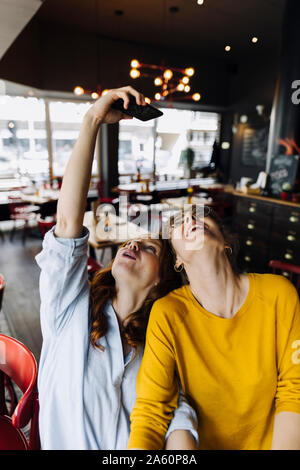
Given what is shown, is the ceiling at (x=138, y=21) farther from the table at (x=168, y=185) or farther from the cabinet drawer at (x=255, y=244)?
the table at (x=168, y=185)

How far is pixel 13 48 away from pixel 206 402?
5982 millimetres

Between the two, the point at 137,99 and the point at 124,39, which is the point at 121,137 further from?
the point at 137,99

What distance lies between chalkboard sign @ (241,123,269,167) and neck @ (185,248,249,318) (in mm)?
7767

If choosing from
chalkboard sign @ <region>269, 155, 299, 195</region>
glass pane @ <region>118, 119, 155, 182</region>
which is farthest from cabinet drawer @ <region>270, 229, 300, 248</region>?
glass pane @ <region>118, 119, 155, 182</region>

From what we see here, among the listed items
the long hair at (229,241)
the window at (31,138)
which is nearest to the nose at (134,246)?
the long hair at (229,241)

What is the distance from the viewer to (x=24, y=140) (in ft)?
19.0

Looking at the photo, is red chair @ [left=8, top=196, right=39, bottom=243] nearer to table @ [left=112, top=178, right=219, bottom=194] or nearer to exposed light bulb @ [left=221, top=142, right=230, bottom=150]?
table @ [left=112, top=178, right=219, bottom=194]

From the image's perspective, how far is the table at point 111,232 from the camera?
3.15 m

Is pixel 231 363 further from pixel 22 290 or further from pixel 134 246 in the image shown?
pixel 22 290

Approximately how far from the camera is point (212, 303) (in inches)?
37.8

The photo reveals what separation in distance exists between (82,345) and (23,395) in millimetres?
349

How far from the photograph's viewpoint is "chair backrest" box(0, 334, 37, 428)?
1.03m

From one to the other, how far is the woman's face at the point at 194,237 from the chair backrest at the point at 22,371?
25.9 inches
